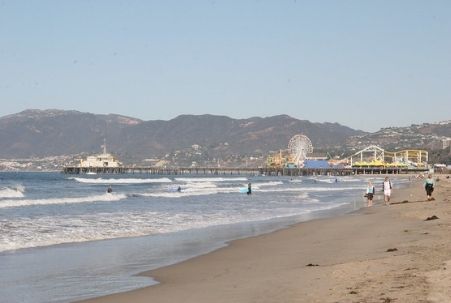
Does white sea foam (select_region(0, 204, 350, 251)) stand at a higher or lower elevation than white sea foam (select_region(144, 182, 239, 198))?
higher

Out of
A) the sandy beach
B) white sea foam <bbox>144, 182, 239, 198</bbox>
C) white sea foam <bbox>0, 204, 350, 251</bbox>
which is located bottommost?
white sea foam <bbox>144, 182, 239, 198</bbox>

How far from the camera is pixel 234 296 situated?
822cm

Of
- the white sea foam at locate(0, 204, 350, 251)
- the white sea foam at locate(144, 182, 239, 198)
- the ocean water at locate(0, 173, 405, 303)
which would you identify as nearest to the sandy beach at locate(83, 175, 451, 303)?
the ocean water at locate(0, 173, 405, 303)

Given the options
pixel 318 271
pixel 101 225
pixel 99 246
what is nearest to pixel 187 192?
pixel 101 225

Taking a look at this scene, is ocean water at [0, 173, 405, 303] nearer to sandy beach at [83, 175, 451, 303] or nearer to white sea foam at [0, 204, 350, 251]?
white sea foam at [0, 204, 350, 251]

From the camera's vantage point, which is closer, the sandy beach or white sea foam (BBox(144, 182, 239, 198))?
the sandy beach

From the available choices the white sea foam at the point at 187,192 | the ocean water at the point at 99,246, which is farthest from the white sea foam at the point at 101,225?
the white sea foam at the point at 187,192

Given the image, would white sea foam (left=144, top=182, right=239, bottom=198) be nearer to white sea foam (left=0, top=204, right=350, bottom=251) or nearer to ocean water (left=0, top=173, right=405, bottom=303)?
white sea foam (left=0, top=204, right=350, bottom=251)

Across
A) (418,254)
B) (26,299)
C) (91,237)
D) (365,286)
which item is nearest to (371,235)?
(418,254)

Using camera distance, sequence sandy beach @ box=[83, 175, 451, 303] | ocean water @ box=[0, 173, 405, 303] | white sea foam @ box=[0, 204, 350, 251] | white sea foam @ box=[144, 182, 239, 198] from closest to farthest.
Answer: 1. sandy beach @ box=[83, 175, 451, 303]
2. ocean water @ box=[0, 173, 405, 303]
3. white sea foam @ box=[0, 204, 350, 251]
4. white sea foam @ box=[144, 182, 239, 198]

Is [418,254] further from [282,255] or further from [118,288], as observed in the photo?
[118,288]

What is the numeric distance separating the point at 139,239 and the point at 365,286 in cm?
919

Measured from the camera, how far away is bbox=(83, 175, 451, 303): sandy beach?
311 inches

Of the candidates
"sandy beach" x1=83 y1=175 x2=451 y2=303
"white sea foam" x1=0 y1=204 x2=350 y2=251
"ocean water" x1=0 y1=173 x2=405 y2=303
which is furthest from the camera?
"white sea foam" x1=0 y1=204 x2=350 y2=251
